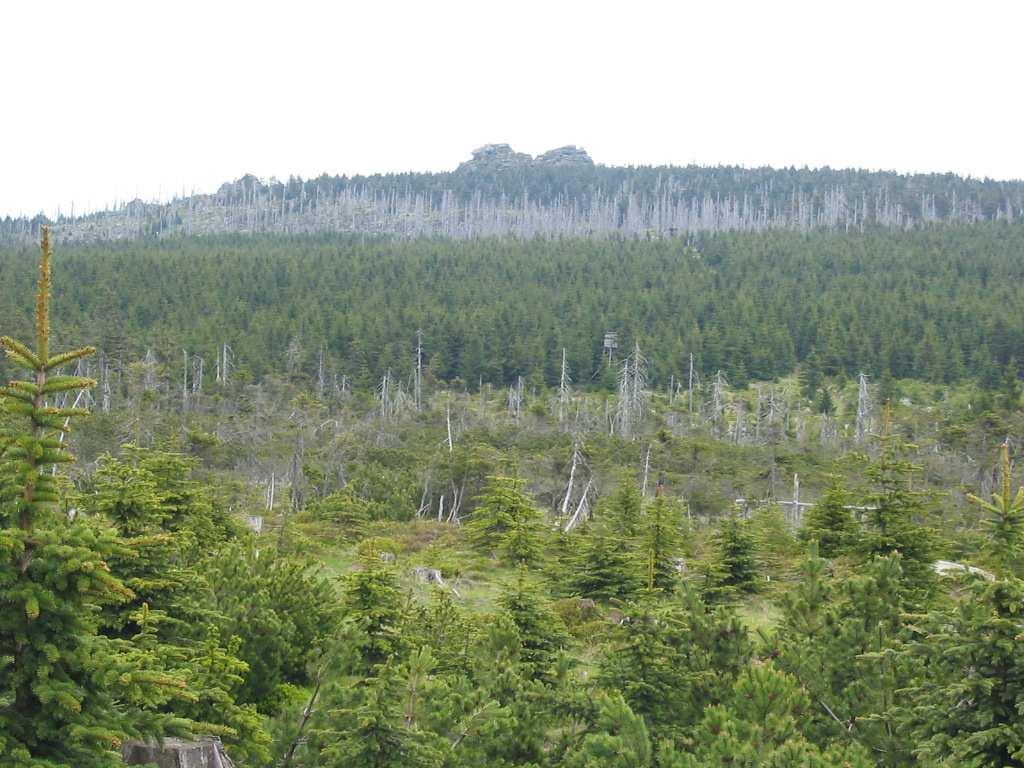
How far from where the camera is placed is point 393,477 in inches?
1494

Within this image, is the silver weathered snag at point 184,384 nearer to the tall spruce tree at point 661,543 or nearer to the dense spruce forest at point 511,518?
the dense spruce forest at point 511,518

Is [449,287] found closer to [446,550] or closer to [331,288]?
[331,288]

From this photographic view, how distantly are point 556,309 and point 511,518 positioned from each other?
65289 millimetres

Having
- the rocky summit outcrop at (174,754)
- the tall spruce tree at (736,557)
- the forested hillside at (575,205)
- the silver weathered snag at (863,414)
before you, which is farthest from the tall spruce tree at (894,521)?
the forested hillside at (575,205)

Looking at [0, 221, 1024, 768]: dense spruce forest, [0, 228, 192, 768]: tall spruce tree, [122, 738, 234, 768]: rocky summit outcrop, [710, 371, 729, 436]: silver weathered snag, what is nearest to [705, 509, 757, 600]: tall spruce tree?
[0, 221, 1024, 768]: dense spruce forest

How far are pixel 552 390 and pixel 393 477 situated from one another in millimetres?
36019

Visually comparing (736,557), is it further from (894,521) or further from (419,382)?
(419,382)

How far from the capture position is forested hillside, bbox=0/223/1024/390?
74.6 m

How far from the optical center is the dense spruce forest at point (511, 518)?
6.63 metres

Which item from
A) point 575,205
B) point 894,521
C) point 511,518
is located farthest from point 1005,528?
point 575,205

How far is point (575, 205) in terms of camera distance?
17175 centimetres

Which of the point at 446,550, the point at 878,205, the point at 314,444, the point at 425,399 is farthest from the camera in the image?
the point at 878,205

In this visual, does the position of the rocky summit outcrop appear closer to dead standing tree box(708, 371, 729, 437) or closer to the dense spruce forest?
the dense spruce forest

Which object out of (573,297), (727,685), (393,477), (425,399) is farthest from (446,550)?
(573,297)
